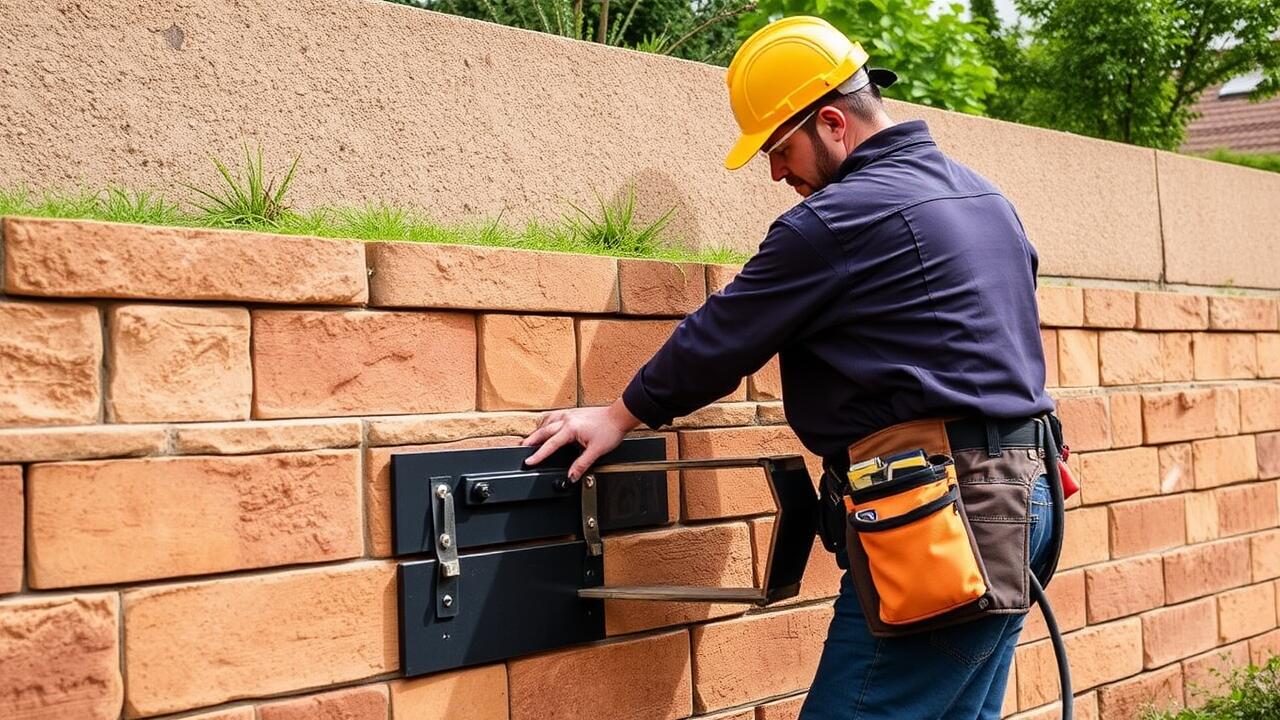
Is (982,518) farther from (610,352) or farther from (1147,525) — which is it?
(1147,525)

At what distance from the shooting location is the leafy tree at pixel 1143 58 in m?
9.20

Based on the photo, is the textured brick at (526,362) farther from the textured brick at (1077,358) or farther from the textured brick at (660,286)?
the textured brick at (1077,358)

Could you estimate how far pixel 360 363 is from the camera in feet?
9.52

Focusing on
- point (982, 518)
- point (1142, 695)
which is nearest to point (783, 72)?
point (982, 518)

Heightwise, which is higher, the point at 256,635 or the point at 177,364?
the point at 177,364

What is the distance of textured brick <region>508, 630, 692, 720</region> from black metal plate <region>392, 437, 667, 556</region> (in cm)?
31

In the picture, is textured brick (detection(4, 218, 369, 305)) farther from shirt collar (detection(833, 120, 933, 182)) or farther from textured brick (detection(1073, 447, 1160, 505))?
textured brick (detection(1073, 447, 1160, 505))

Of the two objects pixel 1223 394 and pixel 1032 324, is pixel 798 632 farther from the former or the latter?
pixel 1223 394

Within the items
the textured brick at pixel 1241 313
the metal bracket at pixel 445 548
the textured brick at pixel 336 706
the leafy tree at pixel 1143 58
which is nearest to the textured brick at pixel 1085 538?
the textured brick at pixel 1241 313

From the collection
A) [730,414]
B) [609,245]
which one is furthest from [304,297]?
[730,414]

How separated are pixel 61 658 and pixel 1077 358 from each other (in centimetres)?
392

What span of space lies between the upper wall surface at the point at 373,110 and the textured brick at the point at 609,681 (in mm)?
1224

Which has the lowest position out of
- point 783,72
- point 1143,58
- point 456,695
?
point 456,695

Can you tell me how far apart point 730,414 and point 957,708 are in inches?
44.0
